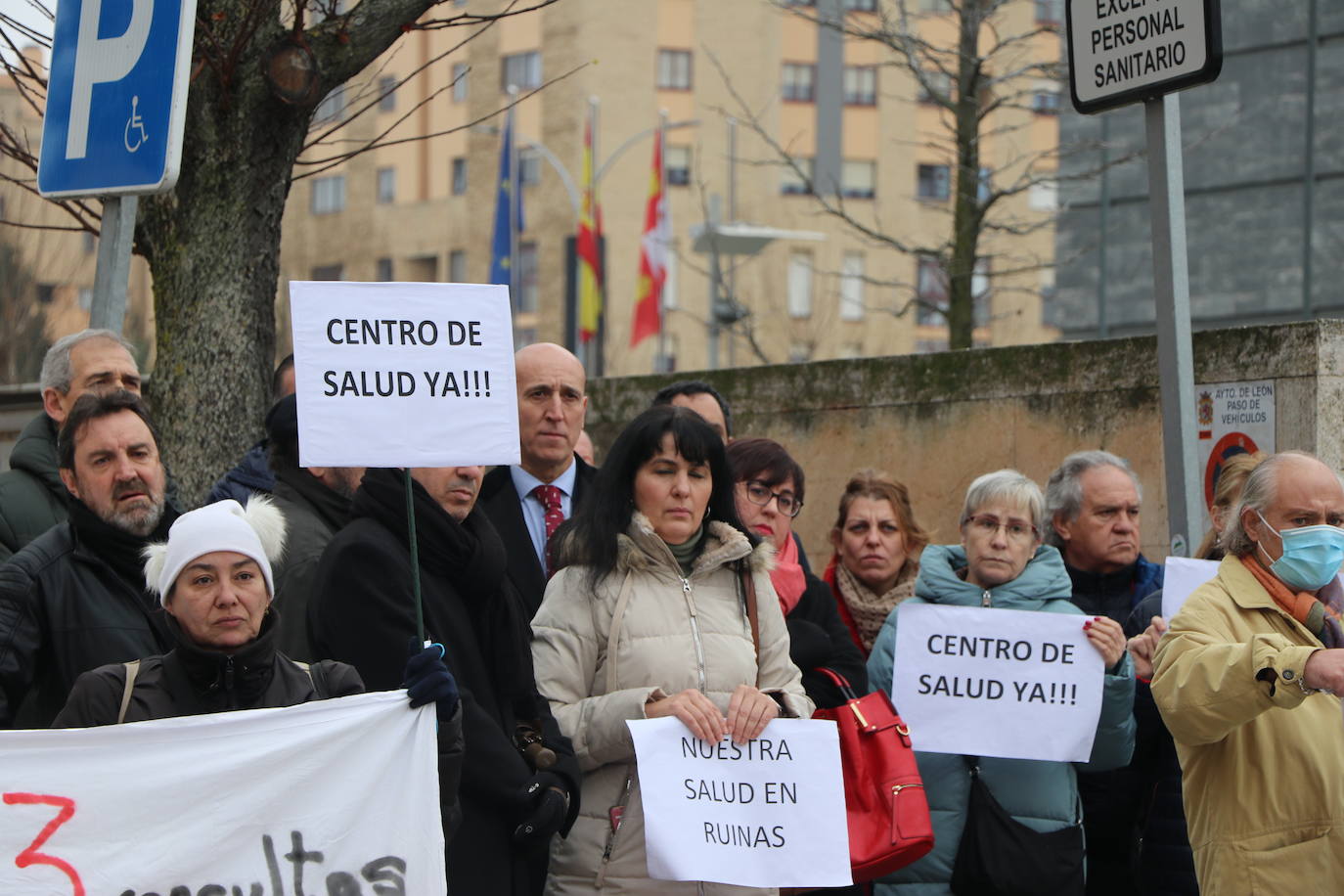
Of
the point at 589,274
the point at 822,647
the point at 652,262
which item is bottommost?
the point at 822,647

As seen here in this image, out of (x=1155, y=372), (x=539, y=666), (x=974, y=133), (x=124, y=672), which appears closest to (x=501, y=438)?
(x=539, y=666)

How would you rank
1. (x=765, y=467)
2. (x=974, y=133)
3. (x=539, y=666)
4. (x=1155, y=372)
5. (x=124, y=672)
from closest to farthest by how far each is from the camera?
(x=124, y=672) → (x=539, y=666) → (x=765, y=467) → (x=1155, y=372) → (x=974, y=133)

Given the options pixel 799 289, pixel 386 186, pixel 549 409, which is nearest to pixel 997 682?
pixel 549 409

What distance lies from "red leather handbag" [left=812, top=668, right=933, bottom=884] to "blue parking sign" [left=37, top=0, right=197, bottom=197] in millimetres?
2589

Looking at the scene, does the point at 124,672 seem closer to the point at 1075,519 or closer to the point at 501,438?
the point at 501,438

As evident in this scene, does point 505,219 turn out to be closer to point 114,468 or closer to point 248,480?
point 248,480

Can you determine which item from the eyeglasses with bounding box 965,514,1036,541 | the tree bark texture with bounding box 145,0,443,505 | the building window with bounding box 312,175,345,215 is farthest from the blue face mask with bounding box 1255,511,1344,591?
the building window with bounding box 312,175,345,215

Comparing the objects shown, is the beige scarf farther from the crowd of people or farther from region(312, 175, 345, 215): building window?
region(312, 175, 345, 215): building window

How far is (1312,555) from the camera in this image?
505 cm

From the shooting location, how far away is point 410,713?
4.53 m

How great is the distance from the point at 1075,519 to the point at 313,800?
10.3 ft

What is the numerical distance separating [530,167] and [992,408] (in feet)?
160

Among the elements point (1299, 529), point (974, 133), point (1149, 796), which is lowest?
point (1149, 796)

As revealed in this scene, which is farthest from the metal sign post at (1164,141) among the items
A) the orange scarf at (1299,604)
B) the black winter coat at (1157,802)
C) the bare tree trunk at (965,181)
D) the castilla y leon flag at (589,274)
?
the castilla y leon flag at (589,274)
